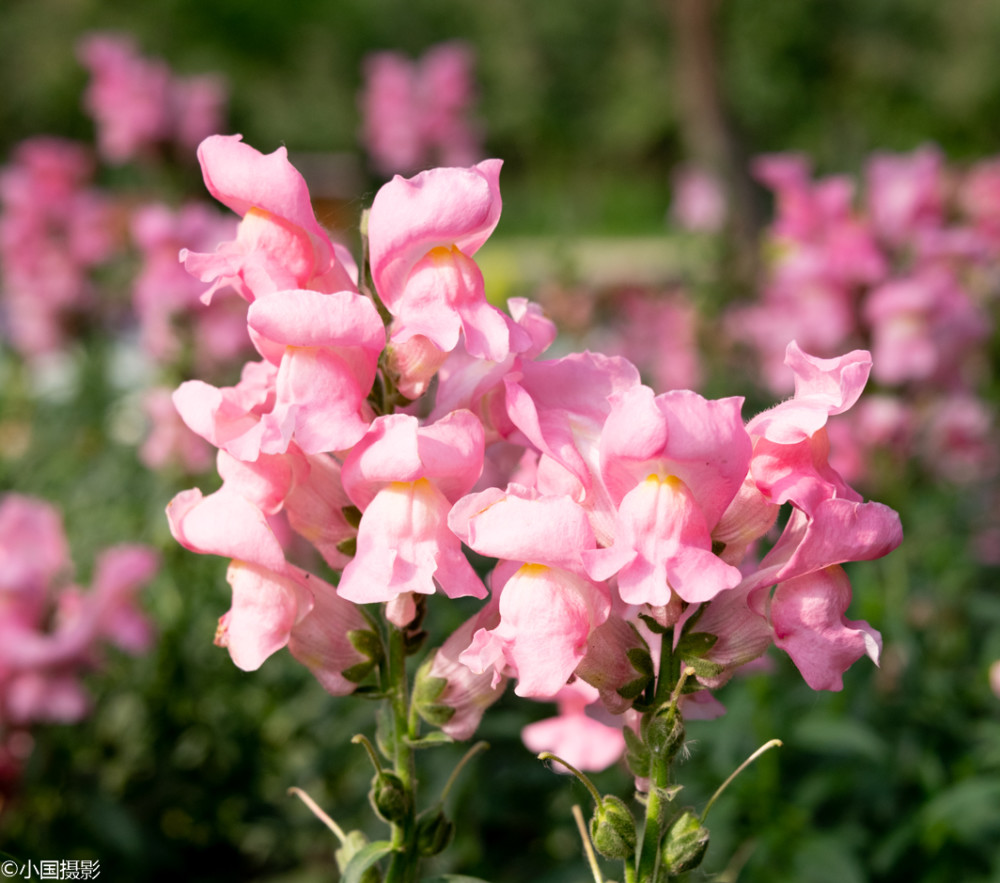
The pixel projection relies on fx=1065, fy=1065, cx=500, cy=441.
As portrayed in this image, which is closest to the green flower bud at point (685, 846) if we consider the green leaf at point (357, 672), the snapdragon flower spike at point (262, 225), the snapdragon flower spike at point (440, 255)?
the green leaf at point (357, 672)

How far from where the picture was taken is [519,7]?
21.2 metres

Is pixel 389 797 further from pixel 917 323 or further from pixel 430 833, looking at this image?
pixel 917 323

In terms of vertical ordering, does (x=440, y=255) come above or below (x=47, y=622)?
above

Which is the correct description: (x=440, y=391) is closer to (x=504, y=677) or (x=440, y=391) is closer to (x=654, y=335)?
(x=504, y=677)

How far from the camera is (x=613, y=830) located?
0.94 metres

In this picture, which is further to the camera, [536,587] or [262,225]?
[262,225]

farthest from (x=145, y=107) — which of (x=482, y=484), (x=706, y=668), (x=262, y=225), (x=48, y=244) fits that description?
(x=706, y=668)

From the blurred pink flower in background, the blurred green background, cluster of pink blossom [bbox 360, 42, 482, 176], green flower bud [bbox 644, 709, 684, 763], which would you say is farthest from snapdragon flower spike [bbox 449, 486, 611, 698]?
the blurred pink flower in background

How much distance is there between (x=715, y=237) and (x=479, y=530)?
12.6 feet

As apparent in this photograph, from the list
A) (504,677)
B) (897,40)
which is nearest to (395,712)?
(504,677)

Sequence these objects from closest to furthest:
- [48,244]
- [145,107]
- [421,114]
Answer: [145,107], [421,114], [48,244]

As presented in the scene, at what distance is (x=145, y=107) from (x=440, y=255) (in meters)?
3.53

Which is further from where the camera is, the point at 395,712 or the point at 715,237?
the point at 715,237

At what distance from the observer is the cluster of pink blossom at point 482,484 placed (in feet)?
2.93
